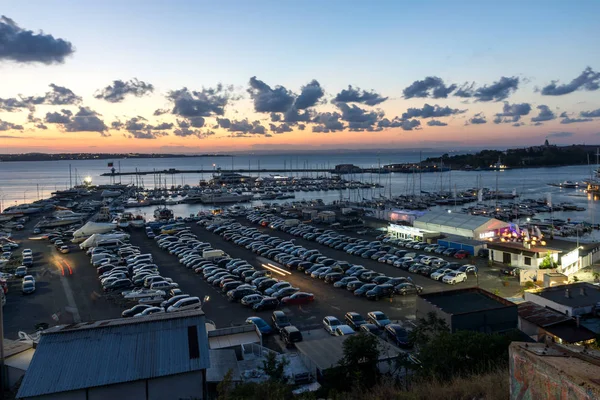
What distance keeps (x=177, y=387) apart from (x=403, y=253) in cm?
1131

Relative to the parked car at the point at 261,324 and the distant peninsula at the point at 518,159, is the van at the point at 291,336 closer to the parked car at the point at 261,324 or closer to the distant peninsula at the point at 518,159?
the parked car at the point at 261,324

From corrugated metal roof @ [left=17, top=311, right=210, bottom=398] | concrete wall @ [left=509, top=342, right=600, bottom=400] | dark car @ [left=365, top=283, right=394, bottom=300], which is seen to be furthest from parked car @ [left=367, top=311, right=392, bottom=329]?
concrete wall @ [left=509, top=342, right=600, bottom=400]

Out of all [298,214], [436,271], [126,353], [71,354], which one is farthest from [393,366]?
[298,214]

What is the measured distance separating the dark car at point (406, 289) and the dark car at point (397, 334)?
2847 millimetres

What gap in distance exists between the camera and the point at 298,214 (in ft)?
89.2

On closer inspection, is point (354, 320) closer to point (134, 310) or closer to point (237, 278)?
point (237, 278)

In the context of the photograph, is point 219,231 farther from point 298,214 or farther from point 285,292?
point 285,292

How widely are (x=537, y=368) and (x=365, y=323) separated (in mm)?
6607

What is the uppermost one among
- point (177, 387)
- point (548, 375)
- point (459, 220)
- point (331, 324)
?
point (548, 375)

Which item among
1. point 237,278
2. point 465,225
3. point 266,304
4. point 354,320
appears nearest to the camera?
point 354,320

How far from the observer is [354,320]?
915 cm

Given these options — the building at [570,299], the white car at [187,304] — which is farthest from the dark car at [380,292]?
the white car at [187,304]

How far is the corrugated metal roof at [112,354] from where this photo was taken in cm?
518

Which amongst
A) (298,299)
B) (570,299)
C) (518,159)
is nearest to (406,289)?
(298,299)
